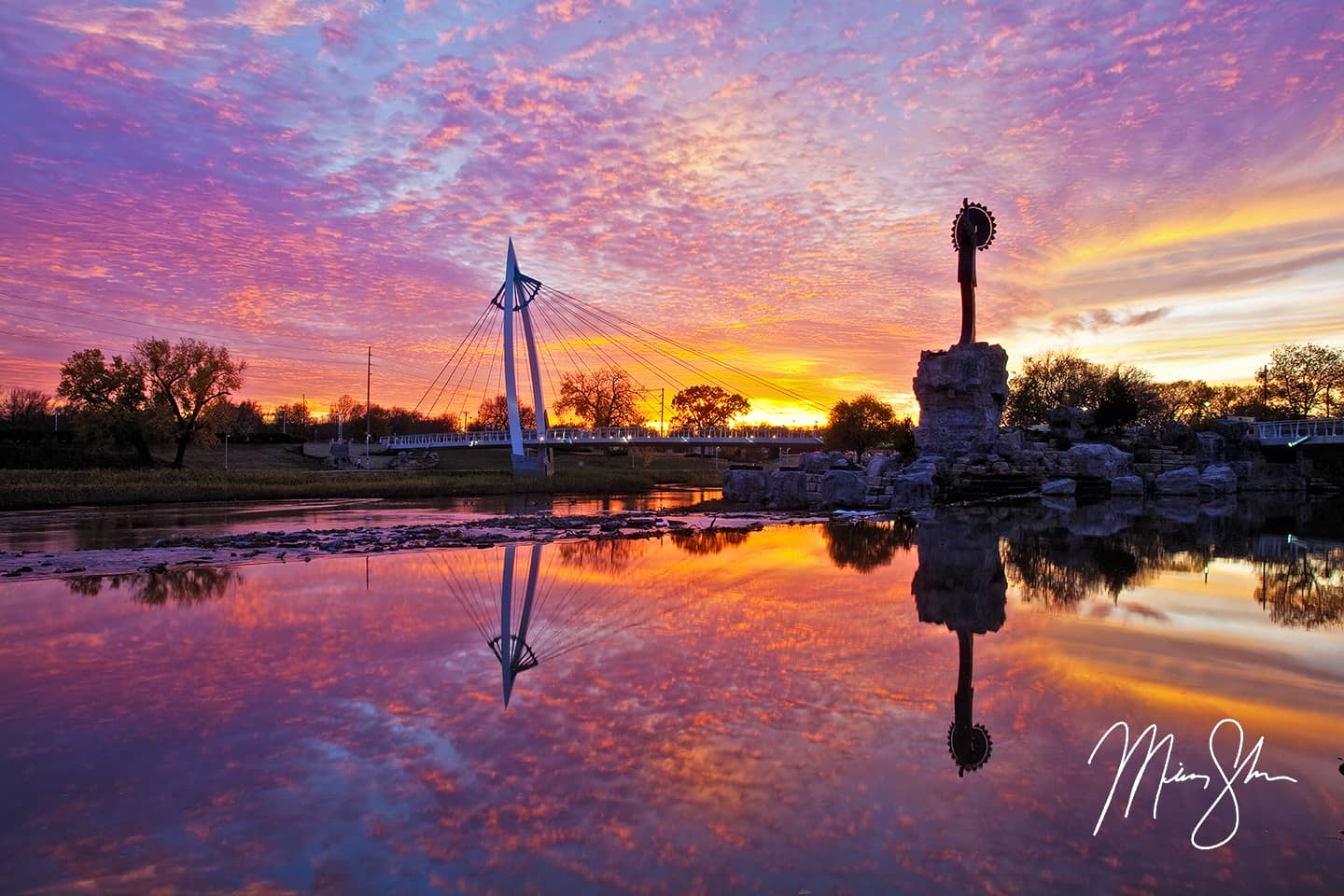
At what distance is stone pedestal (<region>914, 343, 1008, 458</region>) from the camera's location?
114ft

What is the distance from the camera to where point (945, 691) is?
20.3 ft

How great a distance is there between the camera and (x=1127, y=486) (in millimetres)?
36219

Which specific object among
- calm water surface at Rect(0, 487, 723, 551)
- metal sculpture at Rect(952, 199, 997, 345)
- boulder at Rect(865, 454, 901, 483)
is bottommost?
calm water surface at Rect(0, 487, 723, 551)

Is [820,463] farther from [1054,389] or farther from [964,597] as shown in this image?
[1054,389]

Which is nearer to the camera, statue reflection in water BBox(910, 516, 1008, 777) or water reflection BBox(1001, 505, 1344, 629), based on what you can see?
statue reflection in water BBox(910, 516, 1008, 777)

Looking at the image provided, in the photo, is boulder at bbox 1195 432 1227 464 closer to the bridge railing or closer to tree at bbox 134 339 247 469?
the bridge railing

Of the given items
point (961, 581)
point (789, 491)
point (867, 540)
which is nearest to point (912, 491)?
point (789, 491)

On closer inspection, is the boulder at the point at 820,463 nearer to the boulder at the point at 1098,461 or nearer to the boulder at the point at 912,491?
the boulder at the point at 912,491

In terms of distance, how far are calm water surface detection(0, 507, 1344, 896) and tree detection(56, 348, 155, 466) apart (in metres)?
50.7

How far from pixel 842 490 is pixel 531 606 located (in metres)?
19.6

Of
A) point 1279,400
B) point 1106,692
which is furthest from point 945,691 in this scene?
point 1279,400

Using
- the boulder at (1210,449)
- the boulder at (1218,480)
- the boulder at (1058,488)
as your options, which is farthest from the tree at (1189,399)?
the boulder at (1058,488)

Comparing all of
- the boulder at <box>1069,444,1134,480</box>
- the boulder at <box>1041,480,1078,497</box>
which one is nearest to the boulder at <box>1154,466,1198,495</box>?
the boulder at <box>1069,444,1134,480</box>

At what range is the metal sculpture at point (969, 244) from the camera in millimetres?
39469
